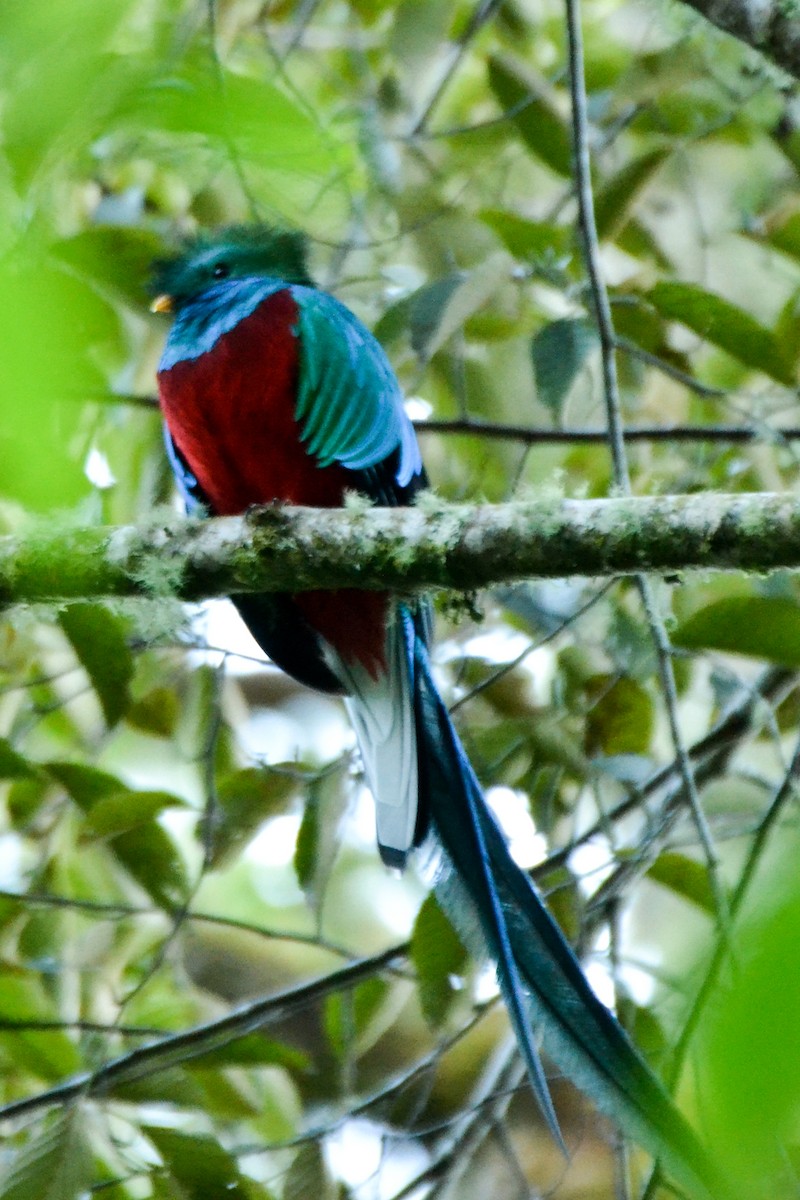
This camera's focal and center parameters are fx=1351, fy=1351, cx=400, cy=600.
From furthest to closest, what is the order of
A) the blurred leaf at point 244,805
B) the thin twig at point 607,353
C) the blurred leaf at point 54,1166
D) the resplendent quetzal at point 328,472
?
the blurred leaf at point 244,805 < the resplendent quetzal at point 328,472 < the thin twig at point 607,353 < the blurred leaf at point 54,1166

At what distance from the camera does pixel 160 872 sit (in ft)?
9.01

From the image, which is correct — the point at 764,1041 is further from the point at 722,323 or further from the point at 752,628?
the point at 722,323

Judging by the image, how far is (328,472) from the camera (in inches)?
107

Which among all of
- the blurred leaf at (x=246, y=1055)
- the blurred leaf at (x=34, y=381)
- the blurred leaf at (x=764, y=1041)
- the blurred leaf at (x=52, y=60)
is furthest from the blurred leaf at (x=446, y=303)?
the blurred leaf at (x=764, y=1041)

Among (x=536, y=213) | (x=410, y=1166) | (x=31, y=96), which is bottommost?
(x=410, y=1166)

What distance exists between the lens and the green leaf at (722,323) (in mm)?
2676

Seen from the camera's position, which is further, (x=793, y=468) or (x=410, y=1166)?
(x=410, y=1166)

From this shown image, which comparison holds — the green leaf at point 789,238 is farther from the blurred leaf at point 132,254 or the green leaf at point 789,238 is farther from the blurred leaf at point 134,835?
the blurred leaf at point 134,835

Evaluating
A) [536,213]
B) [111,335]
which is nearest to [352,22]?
[536,213]

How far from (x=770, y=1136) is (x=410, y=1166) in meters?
3.61

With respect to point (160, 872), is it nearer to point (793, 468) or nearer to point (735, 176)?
point (793, 468)

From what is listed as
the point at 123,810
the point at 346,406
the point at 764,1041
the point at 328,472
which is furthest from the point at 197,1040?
the point at 764,1041

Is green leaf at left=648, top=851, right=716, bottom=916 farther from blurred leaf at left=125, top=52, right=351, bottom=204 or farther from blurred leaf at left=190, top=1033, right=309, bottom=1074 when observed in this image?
blurred leaf at left=125, top=52, right=351, bottom=204

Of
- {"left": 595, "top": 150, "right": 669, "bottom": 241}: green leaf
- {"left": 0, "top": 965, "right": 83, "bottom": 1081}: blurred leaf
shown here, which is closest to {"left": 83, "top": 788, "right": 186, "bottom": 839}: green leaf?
{"left": 0, "top": 965, "right": 83, "bottom": 1081}: blurred leaf
